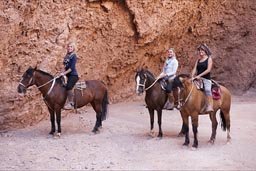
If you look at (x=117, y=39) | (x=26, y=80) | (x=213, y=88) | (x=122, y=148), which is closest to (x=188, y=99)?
(x=213, y=88)

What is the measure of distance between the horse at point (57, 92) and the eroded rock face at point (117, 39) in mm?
1538

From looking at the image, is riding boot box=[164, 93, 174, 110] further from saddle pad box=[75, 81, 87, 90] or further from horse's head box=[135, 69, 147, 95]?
saddle pad box=[75, 81, 87, 90]

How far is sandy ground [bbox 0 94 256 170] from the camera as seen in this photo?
7.71 meters

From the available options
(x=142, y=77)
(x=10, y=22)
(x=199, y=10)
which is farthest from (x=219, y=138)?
(x=199, y=10)

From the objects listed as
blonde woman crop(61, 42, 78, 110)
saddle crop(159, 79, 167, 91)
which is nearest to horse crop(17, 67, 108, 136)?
blonde woman crop(61, 42, 78, 110)

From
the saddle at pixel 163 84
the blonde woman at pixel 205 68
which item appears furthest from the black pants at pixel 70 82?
the blonde woman at pixel 205 68

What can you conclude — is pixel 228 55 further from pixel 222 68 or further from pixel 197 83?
pixel 197 83

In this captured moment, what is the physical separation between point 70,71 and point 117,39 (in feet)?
17.7

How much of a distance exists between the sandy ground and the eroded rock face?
169 centimetres

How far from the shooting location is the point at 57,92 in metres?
9.97

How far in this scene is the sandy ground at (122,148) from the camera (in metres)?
7.71

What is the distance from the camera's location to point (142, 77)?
9398 mm

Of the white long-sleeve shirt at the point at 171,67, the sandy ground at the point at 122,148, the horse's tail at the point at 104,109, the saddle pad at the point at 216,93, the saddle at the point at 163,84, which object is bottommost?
the sandy ground at the point at 122,148

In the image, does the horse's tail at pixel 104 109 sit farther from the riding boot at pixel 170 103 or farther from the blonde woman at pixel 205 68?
the blonde woman at pixel 205 68
